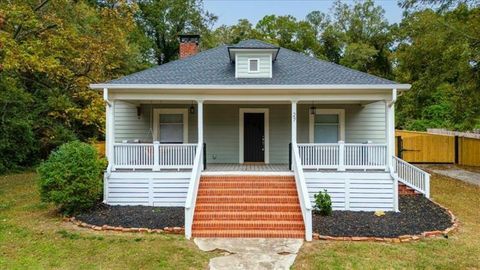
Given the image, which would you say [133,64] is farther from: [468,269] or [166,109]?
[468,269]

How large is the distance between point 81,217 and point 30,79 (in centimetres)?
1230

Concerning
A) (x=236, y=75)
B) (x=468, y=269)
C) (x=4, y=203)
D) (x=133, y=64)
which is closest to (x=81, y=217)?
(x=4, y=203)

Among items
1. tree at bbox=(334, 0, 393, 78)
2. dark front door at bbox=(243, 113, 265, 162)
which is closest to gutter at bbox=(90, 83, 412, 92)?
dark front door at bbox=(243, 113, 265, 162)

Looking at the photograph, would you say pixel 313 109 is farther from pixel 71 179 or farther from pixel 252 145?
pixel 71 179

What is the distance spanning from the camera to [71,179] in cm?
908

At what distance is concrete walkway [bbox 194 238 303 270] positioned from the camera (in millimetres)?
6383

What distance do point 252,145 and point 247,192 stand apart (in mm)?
3782

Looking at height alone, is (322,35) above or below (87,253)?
above

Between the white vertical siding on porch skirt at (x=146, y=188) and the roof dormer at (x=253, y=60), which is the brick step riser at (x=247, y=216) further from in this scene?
the roof dormer at (x=253, y=60)

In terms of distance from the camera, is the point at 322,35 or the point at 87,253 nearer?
the point at 87,253

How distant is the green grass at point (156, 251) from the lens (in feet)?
20.9

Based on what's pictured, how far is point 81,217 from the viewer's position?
903cm

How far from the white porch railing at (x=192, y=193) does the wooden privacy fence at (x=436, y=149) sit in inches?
550

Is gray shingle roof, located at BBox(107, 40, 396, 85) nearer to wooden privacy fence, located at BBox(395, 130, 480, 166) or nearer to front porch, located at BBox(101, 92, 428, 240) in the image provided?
front porch, located at BBox(101, 92, 428, 240)
